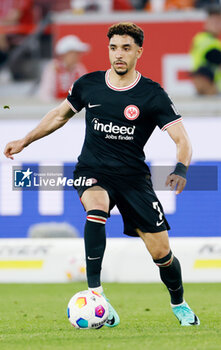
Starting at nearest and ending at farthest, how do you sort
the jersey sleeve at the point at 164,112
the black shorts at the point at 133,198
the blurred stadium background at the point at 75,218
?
the jersey sleeve at the point at 164,112
the black shorts at the point at 133,198
the blurred stadium background at the point at 75,218

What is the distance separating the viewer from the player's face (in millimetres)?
A: 6645

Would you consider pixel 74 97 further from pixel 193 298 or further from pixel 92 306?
pixel 193 298

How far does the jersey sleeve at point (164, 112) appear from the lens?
6.60 meters

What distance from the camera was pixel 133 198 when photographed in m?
6.71

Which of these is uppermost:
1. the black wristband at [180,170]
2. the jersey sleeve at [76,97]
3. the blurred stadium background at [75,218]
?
the jersey sleeve at [76,97]

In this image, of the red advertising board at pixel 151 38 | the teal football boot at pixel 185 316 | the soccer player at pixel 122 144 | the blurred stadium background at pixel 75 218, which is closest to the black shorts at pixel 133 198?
the soccer player at pixel 122 144

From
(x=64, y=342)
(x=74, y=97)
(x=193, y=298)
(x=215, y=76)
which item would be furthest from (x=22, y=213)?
(x=64, y=342)

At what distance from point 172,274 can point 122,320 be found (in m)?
0.83

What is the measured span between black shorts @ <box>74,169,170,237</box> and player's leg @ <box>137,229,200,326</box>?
69 mm
